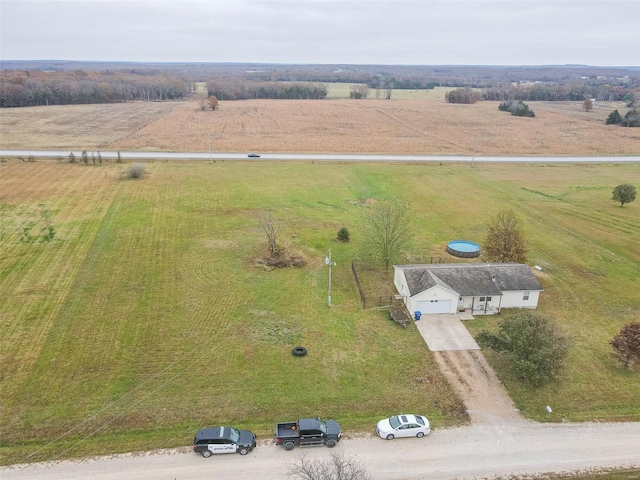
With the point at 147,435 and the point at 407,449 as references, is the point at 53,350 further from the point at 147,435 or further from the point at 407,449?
the point at 407,449

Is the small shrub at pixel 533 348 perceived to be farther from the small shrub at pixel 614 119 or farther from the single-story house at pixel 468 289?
the small shrub at pixel 614 119

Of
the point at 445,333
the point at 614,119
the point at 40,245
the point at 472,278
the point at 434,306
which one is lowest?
the point at 445,333

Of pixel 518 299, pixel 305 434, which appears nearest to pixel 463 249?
pixel 518 299

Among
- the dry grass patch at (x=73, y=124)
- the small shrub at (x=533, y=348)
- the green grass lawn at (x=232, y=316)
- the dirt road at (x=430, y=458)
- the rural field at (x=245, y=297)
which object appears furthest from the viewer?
the dry grass patch at (x=73, y=124)

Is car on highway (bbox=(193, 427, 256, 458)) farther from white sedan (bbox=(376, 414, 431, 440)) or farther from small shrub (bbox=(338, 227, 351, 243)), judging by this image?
small shrub (bbox=(338, 227, 351, 243))

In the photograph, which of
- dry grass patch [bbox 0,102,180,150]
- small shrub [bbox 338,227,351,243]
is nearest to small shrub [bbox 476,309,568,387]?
small shrub [bbox 338,227,351,243]

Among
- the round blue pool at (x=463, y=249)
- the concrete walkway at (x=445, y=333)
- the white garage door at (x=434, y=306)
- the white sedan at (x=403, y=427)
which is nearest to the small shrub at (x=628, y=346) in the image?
the concrete walkway at (x=445, y=333)

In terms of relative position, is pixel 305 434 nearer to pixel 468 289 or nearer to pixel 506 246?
pixel 468 289
